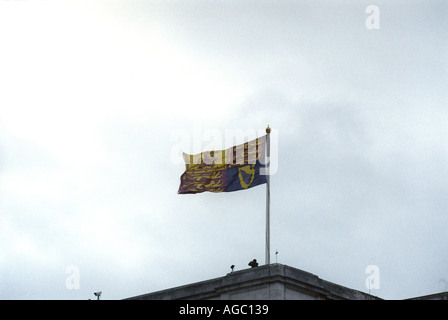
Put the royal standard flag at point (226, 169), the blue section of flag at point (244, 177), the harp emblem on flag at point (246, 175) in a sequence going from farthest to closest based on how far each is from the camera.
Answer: the royal standard flag at point (226, 169)
the harp emblem on flag at point (246, 175)
the blue section of flag at point (244, 177)

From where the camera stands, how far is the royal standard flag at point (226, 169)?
1641 inches

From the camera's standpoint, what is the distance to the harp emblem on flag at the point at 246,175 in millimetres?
41500

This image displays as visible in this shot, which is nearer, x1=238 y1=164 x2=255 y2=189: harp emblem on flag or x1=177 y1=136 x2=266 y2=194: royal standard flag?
x1=238 y1=164 x2=255 y2=189: harp emblem on flag

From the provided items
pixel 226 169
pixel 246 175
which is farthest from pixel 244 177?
pixel 226 169

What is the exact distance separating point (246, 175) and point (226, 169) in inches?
48.9

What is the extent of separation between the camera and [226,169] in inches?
1668

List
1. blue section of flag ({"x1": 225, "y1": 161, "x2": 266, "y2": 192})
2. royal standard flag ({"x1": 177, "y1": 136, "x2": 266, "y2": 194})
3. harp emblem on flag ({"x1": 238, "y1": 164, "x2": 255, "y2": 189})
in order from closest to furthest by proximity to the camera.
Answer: blue section of flag ({"x1": 225, "y1": 161, "x2": 266, "y2": 192})
harp emblem on flag ({"x1": 238, "y1": 164, "x2": 255, "y2": 189})
royal standard flag ({"x1": 177, "y1": 136, "x2": 266, "y2": 194})

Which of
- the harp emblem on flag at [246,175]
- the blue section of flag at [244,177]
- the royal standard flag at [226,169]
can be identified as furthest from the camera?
the royal standard flag at [226,169]

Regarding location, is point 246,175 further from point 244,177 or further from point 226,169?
point 226,169

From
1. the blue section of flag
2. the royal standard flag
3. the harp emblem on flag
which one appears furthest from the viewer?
the royal standard flag

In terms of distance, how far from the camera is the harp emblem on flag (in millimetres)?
41500

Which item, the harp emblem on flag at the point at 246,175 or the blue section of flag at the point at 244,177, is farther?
the harp emblem on flag at the point at 246,175
